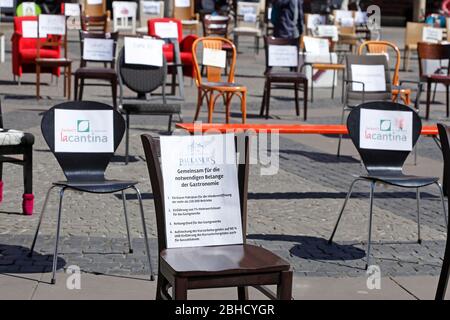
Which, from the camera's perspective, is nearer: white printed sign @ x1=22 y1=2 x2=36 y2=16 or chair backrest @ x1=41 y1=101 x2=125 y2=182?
chair backrest @ x1=41 y1=101 x2=125 y2=182

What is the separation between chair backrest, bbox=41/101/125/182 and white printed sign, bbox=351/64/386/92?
18.4 feet

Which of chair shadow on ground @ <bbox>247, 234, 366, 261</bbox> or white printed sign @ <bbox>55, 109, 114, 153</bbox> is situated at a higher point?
white printed sign @ <bbox>55, 109, 114, 153</bbox>

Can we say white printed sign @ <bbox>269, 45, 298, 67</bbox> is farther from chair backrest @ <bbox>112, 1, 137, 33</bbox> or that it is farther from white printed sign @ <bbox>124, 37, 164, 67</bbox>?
chair backrest @ <bbox>112, 1, 137, 33</bbox>

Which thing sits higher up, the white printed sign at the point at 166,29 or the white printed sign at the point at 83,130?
Result: the white printed sign at the point at 166,29

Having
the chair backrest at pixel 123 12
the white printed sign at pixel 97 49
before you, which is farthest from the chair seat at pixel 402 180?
the chair backrest at pixel 123 12

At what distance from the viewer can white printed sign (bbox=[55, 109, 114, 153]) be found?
6.53m

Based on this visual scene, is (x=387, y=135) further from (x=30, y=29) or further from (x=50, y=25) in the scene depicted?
(x=30, y=29)

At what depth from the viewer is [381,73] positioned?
11.8 meters

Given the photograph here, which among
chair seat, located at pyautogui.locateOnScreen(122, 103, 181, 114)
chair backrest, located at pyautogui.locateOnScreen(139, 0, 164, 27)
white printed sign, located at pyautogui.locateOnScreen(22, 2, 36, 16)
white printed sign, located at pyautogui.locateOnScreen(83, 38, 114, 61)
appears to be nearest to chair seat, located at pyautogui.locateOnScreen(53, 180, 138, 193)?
chair seat, located at pyautogui.locateOnScreen(122, 103, 181, 114)

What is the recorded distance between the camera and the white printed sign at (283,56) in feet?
45.8

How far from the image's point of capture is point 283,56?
14.0 meters

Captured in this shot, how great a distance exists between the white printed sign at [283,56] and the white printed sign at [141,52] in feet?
9.45

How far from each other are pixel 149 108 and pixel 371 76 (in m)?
2.91

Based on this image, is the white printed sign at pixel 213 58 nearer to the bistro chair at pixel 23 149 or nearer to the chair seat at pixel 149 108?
the chair seat at pixel 149 108
